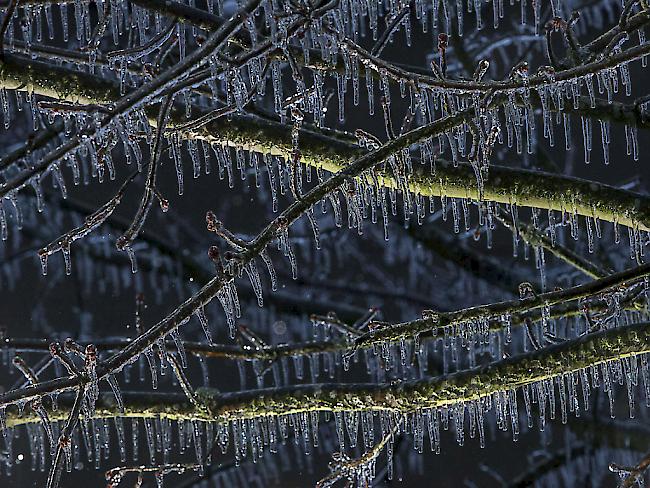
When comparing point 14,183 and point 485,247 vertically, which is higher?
point 485,247

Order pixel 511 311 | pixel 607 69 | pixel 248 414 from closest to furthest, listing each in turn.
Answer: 1. pixel 607 69
2. pixel 511 311
3. pixel 248 414

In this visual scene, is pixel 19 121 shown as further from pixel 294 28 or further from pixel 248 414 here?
pixel 294 28

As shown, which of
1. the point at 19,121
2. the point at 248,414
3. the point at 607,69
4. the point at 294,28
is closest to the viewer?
the point at 294,28

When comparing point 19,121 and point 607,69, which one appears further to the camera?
point 19,121

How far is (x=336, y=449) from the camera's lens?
632 cm

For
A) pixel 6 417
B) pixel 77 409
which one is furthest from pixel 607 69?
pixel 6 417

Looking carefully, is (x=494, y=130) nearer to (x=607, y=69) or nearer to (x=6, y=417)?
(x=607, y=69)

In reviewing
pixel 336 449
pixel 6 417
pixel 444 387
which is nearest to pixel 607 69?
pixel 444 387

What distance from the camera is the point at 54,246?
2199 millimetres

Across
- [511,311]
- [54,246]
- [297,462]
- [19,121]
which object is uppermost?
[19,121]

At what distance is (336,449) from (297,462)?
31 centimetres

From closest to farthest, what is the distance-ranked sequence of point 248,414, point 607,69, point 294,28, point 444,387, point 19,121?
point 294,28 → point 607,69 → point 444,387 → point 248,414 → point 19,121

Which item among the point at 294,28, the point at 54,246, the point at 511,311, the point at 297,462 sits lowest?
the point at 297,462

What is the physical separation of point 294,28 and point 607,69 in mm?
731
